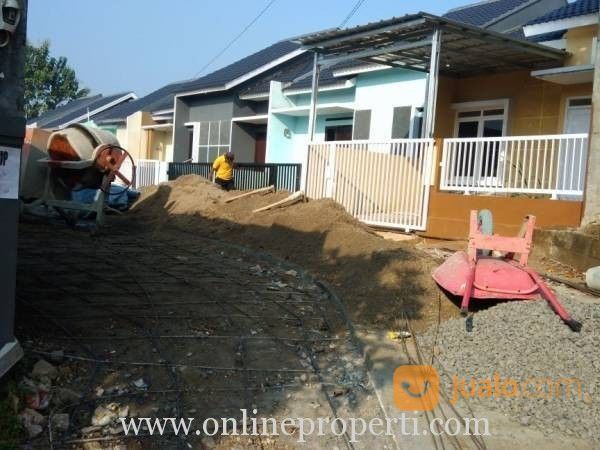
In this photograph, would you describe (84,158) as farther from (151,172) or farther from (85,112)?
(85,112)

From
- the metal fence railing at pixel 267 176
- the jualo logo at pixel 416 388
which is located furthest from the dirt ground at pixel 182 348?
the metal fence railing at pixel 267 176

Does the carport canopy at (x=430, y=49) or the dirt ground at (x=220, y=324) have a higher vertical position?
the carport canopy at (x=430, y=49)

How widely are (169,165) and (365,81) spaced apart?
8.04m

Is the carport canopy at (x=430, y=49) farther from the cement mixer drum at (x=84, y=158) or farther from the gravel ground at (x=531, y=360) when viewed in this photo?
the gravel ground at (x=531, y=360)

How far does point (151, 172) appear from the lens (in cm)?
2244

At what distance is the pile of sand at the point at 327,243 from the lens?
6488 millimetres

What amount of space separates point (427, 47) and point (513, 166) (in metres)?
3.54

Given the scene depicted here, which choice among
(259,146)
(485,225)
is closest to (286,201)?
(485,225)

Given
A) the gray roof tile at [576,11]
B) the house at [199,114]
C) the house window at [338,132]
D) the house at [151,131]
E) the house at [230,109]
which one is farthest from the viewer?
the house at [151,131]

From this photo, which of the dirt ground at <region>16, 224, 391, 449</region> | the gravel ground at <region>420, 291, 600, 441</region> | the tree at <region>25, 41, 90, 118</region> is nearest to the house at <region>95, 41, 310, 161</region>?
the dirt ground at <region>16, 224, 391, 449</region>

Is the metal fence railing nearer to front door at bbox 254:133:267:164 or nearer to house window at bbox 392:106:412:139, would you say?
house window at bbox 392:106:412:139

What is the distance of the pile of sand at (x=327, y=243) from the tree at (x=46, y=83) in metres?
48.9

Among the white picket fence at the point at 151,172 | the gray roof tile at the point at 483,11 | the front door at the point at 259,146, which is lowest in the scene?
the white picket fence at the point at 151,172

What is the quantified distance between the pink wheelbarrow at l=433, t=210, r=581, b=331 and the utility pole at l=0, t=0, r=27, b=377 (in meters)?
3.76
